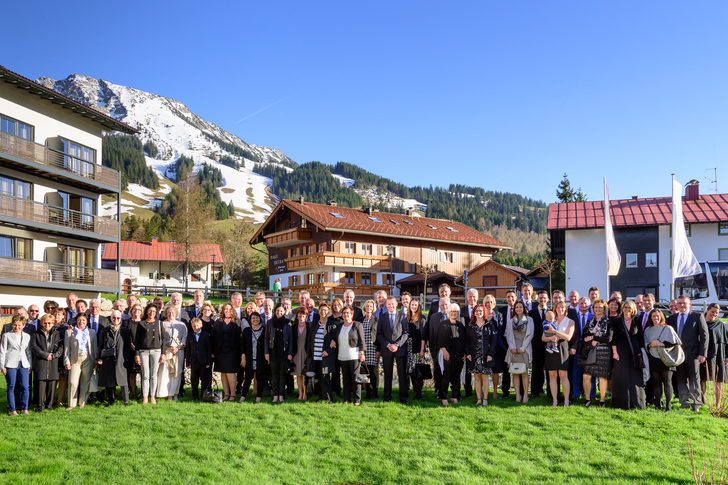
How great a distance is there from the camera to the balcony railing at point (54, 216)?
24656mm

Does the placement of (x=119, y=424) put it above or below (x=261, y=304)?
below

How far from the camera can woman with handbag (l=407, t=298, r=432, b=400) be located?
11477 millimetres

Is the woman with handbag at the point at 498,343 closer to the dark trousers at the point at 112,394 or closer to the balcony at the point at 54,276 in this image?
the dark trousers at the point at 112,394

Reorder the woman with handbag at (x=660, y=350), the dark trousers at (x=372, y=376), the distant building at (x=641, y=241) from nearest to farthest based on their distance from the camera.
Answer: the woman with handbag at (x=660, y=350) → the dark trousers at (x=372, y=376) → the distant building at (x=641, y=241)

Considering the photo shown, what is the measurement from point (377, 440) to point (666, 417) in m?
4.88

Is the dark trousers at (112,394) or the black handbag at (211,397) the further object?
the black handbag at (211,397)

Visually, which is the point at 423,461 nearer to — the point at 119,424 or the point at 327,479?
the point at 327,479

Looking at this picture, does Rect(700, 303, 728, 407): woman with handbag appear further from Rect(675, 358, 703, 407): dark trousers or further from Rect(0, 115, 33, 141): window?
Rect(0, 115, 33, 141): window

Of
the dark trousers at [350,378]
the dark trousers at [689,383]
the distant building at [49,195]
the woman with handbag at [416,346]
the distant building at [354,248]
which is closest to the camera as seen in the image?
the dark trousers at [689,383]

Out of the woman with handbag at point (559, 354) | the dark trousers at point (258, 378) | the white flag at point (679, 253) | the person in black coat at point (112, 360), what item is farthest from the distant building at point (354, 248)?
the woman with handbag at point (559, 354)

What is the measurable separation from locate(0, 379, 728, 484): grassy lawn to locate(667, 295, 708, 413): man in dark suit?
37 cm

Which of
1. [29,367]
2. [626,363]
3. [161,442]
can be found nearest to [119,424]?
[161,442]

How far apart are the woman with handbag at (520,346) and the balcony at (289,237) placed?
37300mm

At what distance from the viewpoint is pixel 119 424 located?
957cm
